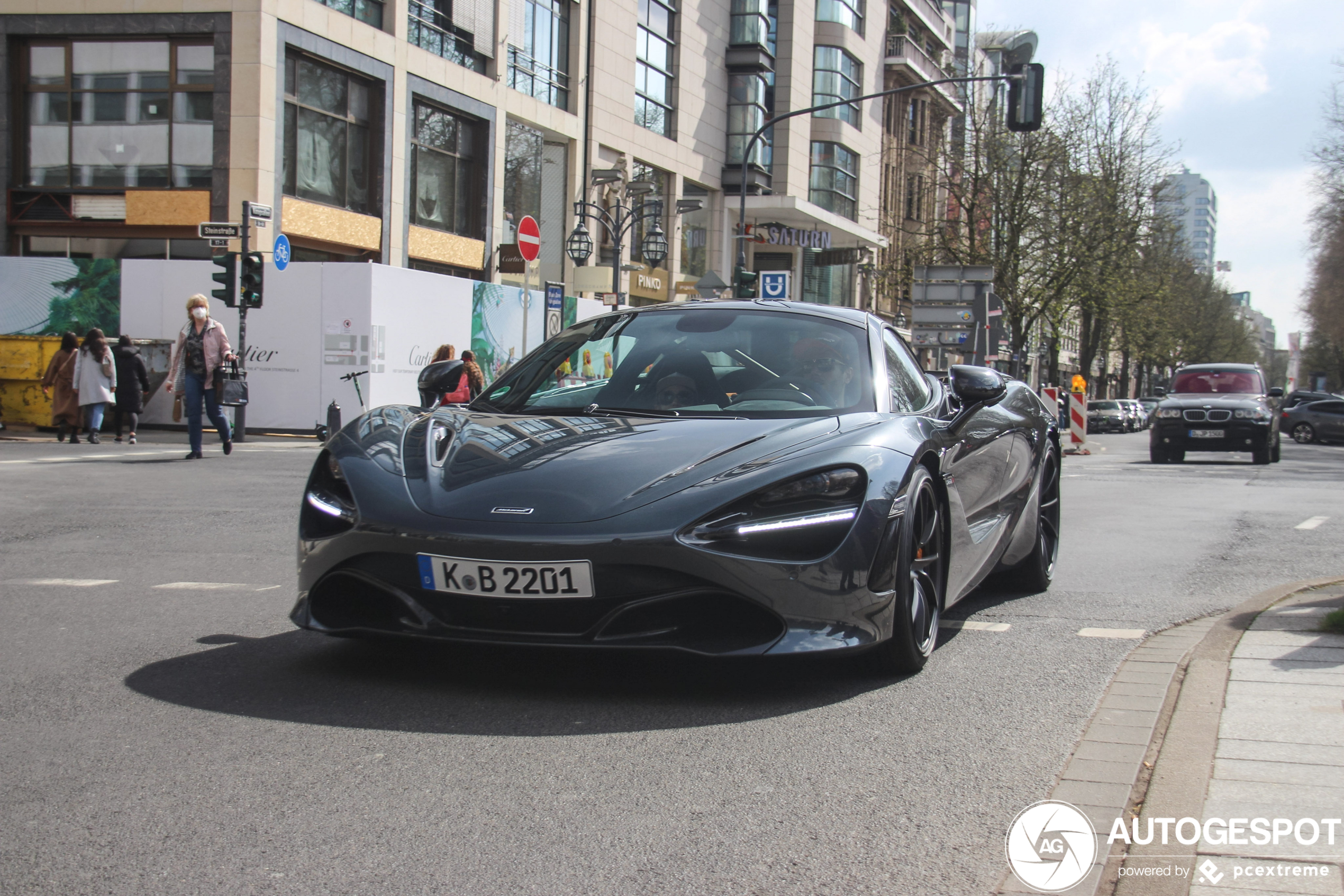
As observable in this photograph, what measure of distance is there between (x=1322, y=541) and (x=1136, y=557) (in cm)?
215

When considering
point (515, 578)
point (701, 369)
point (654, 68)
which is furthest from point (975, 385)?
point (654, 68)

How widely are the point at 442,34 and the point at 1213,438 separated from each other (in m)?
17.4

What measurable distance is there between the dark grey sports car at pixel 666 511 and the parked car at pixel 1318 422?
4517cm

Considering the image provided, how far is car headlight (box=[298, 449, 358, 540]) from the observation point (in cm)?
411

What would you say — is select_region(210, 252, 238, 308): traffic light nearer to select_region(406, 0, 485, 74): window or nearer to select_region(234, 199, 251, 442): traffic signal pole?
select_region(234, 199, 251, 442): traffic signal pole

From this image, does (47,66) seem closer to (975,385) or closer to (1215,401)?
(1215,401)

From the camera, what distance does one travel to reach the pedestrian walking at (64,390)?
1891 centimetres

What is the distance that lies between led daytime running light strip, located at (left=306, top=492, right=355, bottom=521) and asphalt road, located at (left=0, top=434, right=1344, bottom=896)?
0.53 m

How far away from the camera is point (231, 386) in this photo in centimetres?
1809

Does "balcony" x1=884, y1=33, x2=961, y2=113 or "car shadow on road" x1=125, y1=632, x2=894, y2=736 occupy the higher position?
"balcony" x1=884, y1=33, x2=961, y2=113

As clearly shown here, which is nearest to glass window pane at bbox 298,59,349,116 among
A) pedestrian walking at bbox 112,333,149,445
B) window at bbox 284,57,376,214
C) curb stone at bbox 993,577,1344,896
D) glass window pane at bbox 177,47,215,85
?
window at bbox 284,57,376,214

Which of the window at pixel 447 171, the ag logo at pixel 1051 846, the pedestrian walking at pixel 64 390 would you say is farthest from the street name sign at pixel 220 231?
the ag logo at pixel 1051 846

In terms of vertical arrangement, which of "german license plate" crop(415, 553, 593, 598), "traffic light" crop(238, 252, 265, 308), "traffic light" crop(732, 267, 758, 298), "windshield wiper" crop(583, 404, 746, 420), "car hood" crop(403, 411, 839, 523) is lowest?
"german license plate" crop(415, 553, 593, 598)

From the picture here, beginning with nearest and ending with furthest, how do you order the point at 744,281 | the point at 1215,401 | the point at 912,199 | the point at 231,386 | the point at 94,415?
the point at 231,386 < the point at 94,415 < the point at 1215,401 < the point at 744,281 < the point at 912,199
